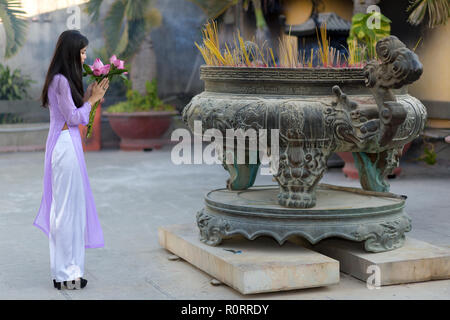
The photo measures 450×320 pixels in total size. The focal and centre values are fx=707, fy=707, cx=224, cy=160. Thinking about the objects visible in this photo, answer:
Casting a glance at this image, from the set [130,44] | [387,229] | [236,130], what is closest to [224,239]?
[236,130]

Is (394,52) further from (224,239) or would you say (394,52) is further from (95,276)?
(95,276)

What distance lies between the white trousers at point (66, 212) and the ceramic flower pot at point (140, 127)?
244 inches

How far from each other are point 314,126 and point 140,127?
6.51 meters

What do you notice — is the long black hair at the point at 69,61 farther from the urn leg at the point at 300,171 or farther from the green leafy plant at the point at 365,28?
the green leafy plant at the point at 365,28

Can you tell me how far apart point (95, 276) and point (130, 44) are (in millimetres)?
6688

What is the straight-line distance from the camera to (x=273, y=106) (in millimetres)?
Result: 3979

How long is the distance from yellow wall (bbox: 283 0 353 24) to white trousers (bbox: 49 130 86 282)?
668cm

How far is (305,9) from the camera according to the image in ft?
33.2

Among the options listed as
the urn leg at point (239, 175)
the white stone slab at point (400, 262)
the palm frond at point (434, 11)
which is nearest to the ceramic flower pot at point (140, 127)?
the palm frond at point (434, 11)

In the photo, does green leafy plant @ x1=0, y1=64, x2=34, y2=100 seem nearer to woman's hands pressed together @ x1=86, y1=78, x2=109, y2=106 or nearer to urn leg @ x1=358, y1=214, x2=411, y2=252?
woman's hands pressed together @ x1=86, y1=78, x2=109, y2=106

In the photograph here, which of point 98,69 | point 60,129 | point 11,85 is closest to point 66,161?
point 60,129

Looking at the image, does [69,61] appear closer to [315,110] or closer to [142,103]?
[315,110]

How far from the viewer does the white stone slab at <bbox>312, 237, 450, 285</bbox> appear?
388cm

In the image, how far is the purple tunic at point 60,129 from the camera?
12.6ft
